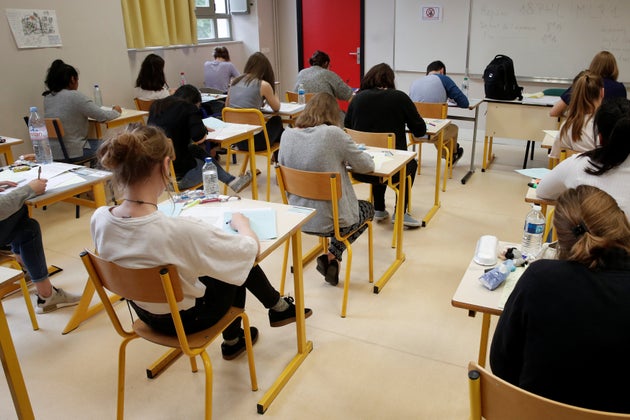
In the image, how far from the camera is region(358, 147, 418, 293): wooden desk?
9.62 feet

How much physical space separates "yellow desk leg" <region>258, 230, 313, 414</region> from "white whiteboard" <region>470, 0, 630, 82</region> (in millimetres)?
4907

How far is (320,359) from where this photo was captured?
246 cm

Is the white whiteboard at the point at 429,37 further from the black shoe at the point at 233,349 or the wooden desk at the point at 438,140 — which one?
the black shoe at the point at 233,349

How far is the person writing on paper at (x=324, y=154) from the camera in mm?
2682

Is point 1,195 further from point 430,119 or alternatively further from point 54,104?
point 430,119

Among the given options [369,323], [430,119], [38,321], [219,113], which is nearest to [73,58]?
[219,113]

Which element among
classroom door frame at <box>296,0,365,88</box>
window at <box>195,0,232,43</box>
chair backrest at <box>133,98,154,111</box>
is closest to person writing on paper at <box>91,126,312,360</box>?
chair backrest at <box>133,98,154,111</box>

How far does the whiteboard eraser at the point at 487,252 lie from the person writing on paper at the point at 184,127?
7.41 ft

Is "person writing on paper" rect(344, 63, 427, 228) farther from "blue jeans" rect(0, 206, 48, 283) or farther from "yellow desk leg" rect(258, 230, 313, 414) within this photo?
"blue jeans" rect(0, 206, 48, 283)

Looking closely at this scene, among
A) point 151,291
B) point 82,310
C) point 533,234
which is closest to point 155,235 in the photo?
point 151,291

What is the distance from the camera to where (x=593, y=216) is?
122 cm

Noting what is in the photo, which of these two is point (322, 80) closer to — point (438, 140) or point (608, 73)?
point (438, 140)

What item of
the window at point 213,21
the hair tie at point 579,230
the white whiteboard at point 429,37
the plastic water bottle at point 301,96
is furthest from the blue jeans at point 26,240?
the white whiteboard at point 429,37

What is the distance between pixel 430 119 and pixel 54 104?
3.08 meters
